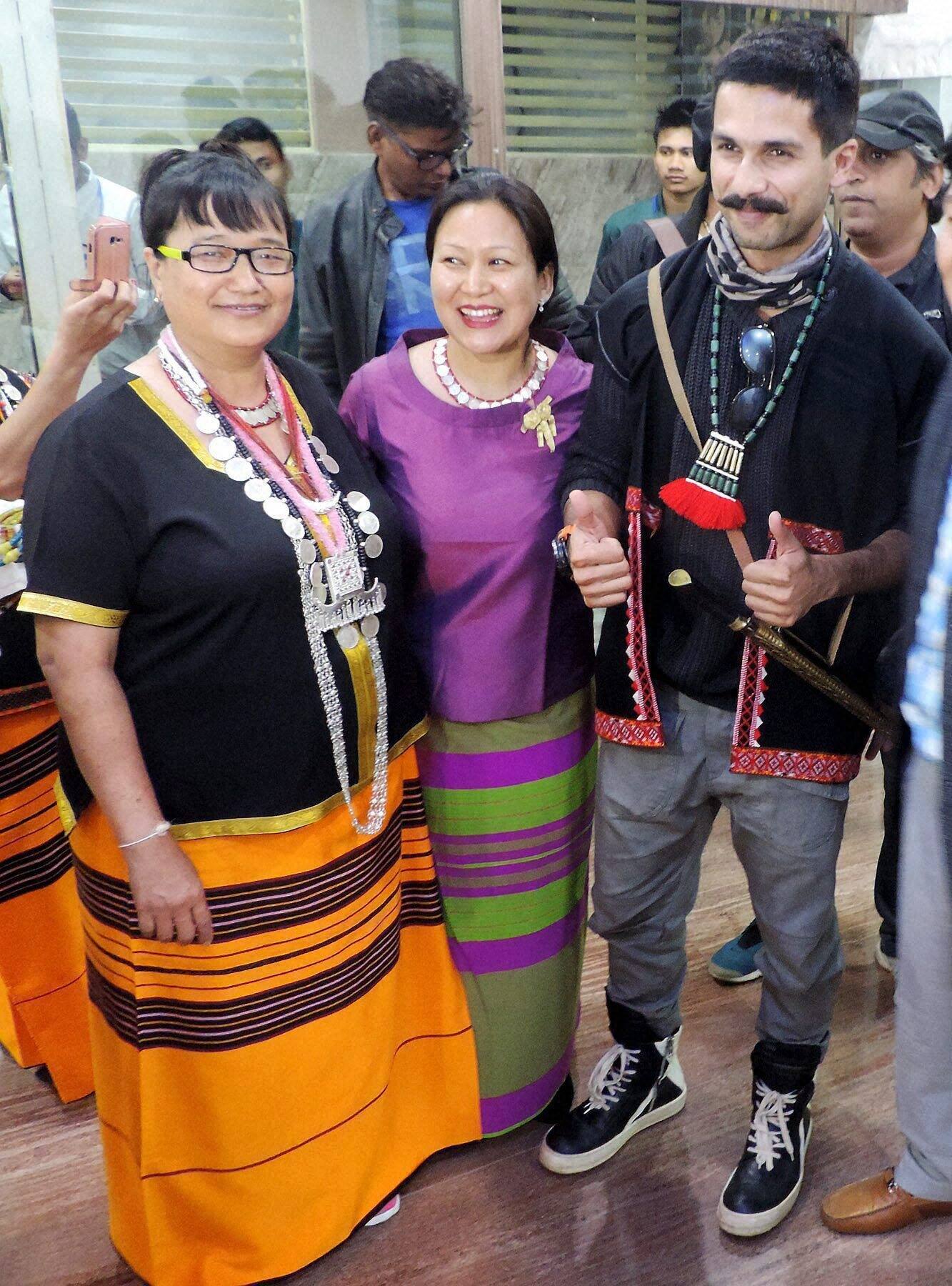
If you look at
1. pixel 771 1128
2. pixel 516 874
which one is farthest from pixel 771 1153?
pixel 516 874

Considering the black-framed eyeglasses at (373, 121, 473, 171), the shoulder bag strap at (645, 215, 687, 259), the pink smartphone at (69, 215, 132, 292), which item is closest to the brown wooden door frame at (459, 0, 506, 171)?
the black-framed eyeglasses at (373, 121, 473, 171)

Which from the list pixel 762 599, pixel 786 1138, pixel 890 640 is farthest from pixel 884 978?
pixel 762 599

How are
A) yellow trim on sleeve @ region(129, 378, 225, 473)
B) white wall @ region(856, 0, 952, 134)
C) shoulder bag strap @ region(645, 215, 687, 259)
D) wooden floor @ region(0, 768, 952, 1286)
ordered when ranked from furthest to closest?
white wall @ region(856, 0, 952, 134)
shoulder bag strap @ region(645, 215, 687, 259)
wooden floor @ region(0, 768, 952, 1286)
yellow trim on sleeve @ region(129, 378, 225, 473)

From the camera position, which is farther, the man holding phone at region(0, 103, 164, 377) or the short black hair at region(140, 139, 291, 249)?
the man holding phone at region(0, 103, 164, 377)

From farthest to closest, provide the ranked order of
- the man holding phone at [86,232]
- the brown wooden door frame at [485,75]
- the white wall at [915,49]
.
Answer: the white wall at [915,49] → the brown wooden door frame at [485,75] → the man holding phone at [86,232]

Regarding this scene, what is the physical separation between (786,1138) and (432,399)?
54.1 inches

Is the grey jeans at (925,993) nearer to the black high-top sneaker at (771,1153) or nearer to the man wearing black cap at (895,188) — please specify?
the black high-top sneaker at (771,1153)

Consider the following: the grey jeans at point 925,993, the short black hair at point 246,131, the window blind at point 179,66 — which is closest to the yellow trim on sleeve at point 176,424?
the grey jeans at point 925,993

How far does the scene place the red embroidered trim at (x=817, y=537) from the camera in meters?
1.68

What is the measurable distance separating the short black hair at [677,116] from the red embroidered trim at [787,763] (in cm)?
Answer: 294

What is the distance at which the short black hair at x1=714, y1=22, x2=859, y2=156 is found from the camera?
1.58 metres

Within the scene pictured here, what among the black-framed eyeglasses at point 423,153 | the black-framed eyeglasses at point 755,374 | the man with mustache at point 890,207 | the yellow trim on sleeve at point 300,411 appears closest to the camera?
the black-framed eyeglasses at point 755,374

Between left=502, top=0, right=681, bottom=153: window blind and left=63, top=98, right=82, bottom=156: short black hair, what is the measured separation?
152cm

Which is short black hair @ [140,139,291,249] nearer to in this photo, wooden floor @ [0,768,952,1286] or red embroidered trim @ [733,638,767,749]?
red embroidered trim @ [733,638,767,749]
